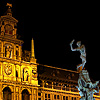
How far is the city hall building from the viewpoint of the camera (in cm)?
3969

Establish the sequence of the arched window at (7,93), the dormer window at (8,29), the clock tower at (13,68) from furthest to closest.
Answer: the dormer window at (8,29)
the clock tower at (13,68)
the arched window at (7,93)

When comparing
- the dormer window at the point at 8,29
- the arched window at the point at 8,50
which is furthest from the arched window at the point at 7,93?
the dormer window at the point at 8,29

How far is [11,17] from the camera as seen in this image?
141 ft

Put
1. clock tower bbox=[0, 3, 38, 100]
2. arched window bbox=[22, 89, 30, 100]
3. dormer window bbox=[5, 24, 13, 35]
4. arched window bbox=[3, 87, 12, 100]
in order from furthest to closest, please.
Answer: dormer window bbox=[5, 24, 13, 35]
arched window bbox=[22, 89, 30, 100]
clock tower bbox=[0, 3, 38, 100]
arched window bbox=[3, 87, 12, 100]

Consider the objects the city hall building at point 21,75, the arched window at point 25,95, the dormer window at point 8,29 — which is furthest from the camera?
the dormer window at point 8,29

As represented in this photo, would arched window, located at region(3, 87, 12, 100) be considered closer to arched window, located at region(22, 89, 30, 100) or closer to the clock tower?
the clock tower

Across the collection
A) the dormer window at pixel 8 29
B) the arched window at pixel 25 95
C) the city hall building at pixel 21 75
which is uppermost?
the dormer window at pixel 8 29

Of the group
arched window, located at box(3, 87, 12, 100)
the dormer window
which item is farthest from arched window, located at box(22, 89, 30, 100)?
the dormer window

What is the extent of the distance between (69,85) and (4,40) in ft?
46.6

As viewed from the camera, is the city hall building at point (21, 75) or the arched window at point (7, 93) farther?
the city hall building at point (21, 75)

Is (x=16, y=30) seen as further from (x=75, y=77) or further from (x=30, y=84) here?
(x=75, y=77)

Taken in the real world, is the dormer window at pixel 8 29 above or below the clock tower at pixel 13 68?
above

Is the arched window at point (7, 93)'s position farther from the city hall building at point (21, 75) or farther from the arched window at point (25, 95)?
the arched window at point (25, 95)

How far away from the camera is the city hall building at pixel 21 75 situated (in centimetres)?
3969
